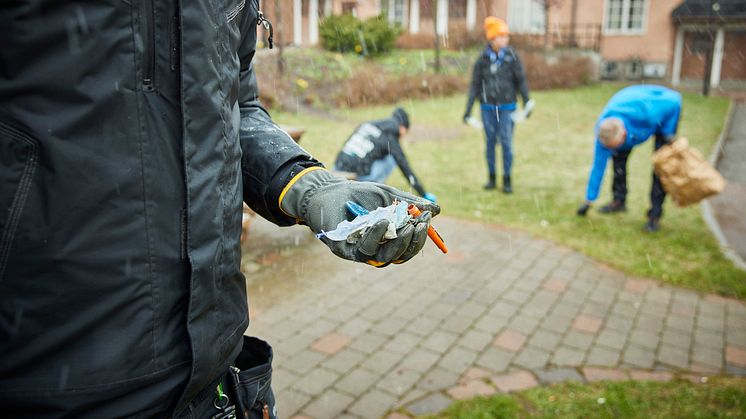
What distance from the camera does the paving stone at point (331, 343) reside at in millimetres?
4348

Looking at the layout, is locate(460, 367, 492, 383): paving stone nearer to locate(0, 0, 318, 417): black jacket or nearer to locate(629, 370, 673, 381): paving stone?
locate(629, 370, 673, 381): paving stone

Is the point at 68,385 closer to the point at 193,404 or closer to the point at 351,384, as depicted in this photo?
the point at 193,404

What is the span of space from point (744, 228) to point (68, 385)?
791 cm

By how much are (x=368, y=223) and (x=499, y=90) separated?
7.77 metres

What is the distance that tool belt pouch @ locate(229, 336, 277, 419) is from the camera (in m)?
1.67

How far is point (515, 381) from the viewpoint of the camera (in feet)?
13.1

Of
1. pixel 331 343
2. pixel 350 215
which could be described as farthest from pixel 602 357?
pixel 350 215

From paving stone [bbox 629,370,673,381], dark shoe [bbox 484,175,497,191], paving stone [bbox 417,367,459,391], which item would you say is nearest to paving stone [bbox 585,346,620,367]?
paving stone [bbox 629,370,673,381]

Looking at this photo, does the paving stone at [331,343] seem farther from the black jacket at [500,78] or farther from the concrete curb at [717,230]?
the black jacket at [500,78]

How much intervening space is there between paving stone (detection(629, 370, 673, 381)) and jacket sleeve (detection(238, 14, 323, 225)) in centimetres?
313

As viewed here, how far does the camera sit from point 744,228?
748cm

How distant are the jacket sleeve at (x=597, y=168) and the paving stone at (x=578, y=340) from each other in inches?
118

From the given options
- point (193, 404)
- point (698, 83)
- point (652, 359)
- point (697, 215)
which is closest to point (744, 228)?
point (697, 215)

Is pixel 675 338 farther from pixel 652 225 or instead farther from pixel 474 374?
pixel 652 225
